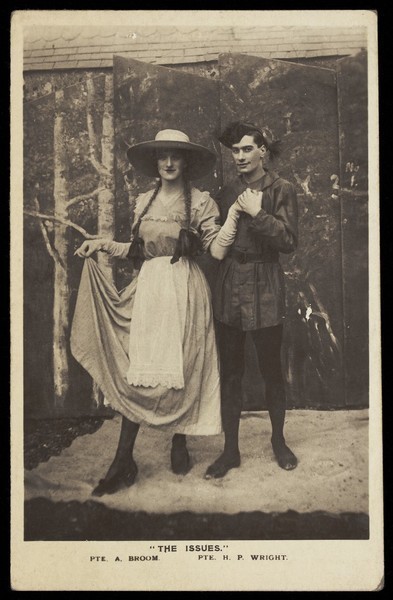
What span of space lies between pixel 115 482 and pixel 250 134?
2215 mm

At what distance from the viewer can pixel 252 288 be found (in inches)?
166

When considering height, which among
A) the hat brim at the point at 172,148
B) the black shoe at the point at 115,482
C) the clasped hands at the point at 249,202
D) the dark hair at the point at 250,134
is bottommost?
the black shoe at the point at 115,482

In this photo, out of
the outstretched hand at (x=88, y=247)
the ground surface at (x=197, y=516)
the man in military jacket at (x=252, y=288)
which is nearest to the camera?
the ground surface at (x=197, y=516)

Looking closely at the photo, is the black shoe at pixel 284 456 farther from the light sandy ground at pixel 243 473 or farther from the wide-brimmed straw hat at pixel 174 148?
the wide-brimmed straw hat at pixel 174 148

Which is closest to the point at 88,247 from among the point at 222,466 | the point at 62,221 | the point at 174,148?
the point at 62,221

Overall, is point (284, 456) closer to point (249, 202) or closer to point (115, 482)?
point (115, 482)

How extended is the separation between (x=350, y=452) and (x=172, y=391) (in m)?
1.12

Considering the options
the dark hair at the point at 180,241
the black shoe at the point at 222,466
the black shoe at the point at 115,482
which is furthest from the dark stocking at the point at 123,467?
the dark hair at the point at 180,241

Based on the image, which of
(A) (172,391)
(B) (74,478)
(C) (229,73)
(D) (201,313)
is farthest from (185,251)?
(B) (74,478)

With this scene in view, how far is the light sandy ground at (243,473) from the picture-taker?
4117 millimetres

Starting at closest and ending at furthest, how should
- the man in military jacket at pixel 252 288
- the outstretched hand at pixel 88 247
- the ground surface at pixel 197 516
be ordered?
1. the ground surface at pixel 197 516
2. the man in military jacket at pixel 252 288
3. the outstretched hand at pixel 88 247

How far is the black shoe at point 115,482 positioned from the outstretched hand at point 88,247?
131cm

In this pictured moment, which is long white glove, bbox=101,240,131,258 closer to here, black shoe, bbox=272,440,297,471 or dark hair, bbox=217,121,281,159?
dark hair, bbox=217,121,281,159

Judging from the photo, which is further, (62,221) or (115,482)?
(62,221)
